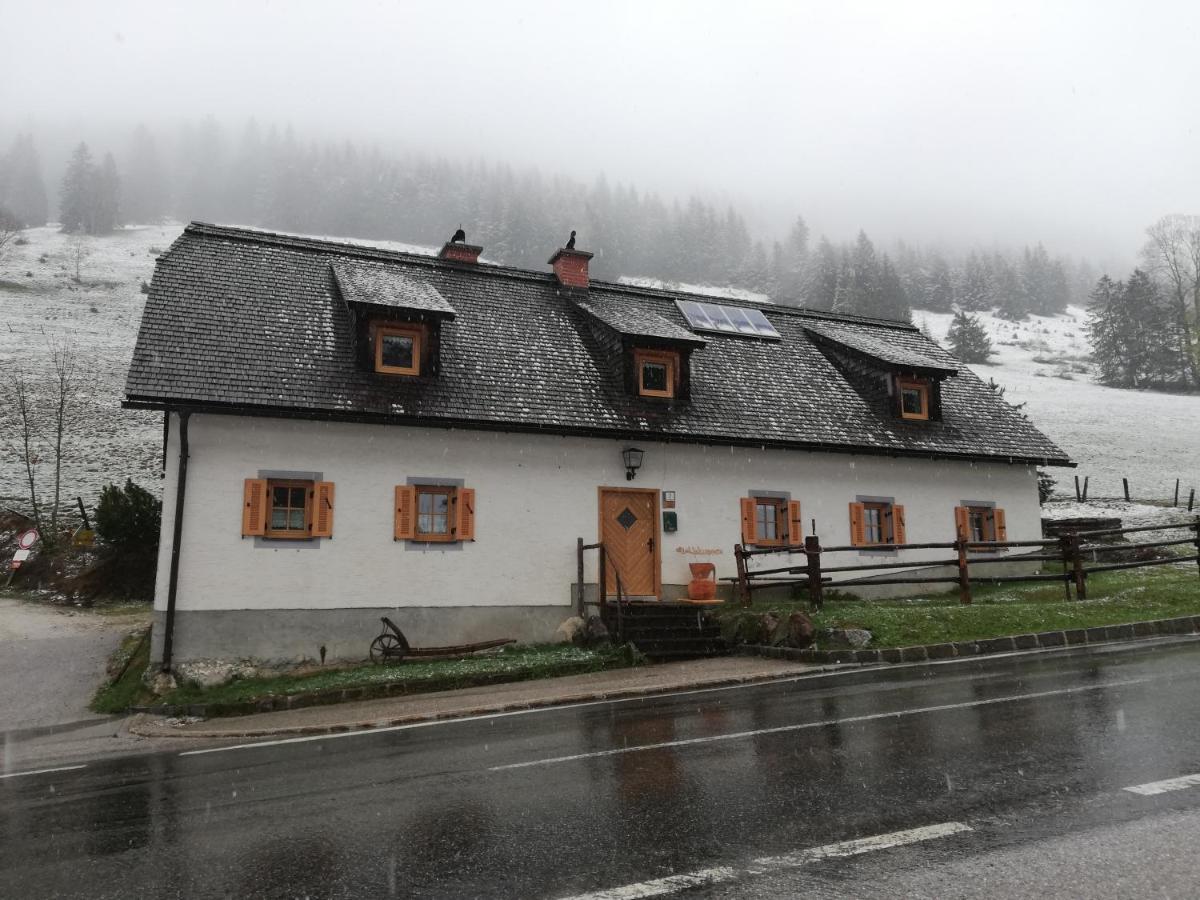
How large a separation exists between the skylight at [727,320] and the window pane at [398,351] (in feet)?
26.9

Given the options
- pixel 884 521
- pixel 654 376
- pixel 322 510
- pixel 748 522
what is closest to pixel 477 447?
pixel 322 510

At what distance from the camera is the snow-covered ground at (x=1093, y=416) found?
134 ft

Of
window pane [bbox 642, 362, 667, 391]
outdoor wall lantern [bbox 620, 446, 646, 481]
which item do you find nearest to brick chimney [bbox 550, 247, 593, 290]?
window pane [bbox 642, 362, 667, 391]

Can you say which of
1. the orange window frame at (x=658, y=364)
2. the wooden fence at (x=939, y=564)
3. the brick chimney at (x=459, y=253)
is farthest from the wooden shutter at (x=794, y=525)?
the brick chimney at (x=459, y=253)

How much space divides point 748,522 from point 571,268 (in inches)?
328

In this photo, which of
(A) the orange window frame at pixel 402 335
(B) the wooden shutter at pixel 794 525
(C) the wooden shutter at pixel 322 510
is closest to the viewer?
(C) the wooden shutter at pixel 322 510

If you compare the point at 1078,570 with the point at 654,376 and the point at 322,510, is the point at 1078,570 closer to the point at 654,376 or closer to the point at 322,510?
the point at 654,376

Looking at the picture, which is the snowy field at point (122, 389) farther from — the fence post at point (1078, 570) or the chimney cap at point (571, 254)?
the fence post at point (1078, 570)

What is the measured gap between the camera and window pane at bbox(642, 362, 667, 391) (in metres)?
18.1

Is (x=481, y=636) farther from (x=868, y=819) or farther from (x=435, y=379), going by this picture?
(x=868, y=819)

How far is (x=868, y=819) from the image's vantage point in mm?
4730

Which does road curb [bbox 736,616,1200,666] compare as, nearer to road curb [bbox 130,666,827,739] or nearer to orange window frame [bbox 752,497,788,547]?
road curb [bbox 130,666,827,739]

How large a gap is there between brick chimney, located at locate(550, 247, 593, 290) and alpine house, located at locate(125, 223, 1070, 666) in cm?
6

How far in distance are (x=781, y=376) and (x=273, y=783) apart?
16.1 m
